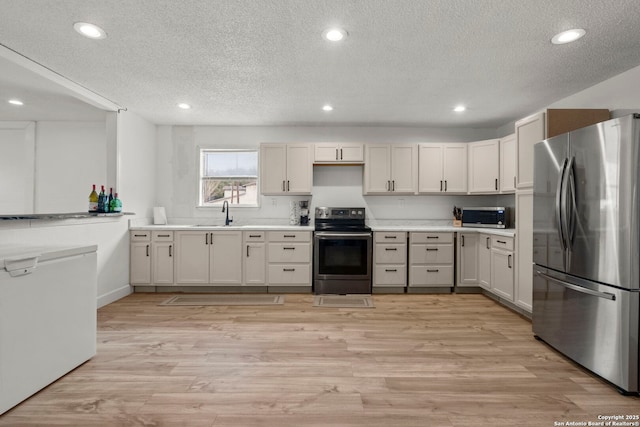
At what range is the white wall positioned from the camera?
4844mm

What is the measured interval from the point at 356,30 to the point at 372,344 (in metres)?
2.51

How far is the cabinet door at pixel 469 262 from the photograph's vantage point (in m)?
4.28

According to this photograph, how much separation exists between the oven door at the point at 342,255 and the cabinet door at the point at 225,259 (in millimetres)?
1072

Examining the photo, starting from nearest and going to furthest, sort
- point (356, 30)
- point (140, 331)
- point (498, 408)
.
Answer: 1. point (498, 408)
2. point (356, 30)
3. point (140, 331)

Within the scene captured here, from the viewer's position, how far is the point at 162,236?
420 cm

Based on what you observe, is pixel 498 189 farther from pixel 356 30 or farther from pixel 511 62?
pixel 356 30

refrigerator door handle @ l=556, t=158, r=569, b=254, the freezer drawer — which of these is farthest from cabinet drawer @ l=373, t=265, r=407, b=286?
refrigerator door handle @ l=556, t=158, r=569, b=254

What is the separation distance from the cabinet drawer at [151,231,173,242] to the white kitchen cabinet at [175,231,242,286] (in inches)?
3.5

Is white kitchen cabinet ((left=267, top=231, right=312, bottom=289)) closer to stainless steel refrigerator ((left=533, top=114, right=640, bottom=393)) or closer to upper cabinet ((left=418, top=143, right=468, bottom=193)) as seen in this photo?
upper cabinet ((left=418, top=143, right=468, bottom=193))

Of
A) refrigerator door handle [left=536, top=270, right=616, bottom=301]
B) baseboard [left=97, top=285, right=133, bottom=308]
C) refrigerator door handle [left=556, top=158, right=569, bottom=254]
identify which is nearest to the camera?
refrigerator door handle [left=536, top=270, right=616, bottom=301]

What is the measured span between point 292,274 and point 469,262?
2.47 metres

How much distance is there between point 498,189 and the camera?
4.23 meters

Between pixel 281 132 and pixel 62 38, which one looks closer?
pixel 62 38

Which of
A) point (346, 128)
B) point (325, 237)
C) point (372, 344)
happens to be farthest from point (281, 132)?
point (372, 344)
